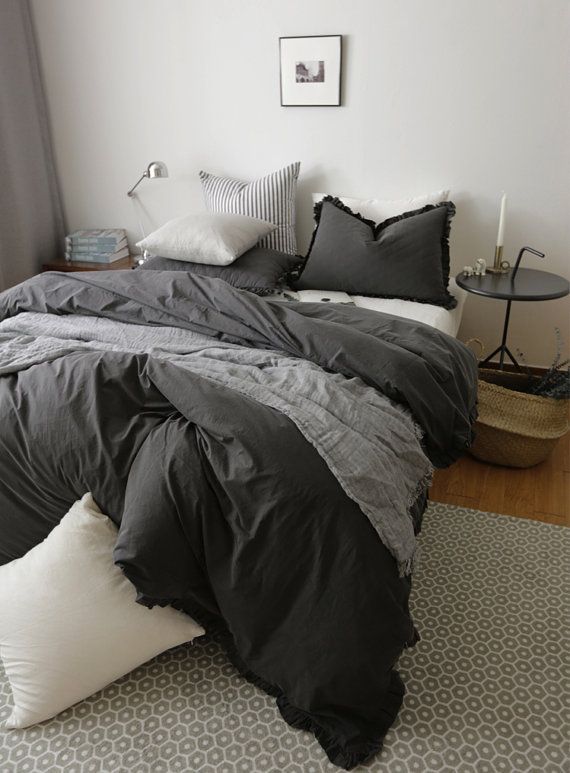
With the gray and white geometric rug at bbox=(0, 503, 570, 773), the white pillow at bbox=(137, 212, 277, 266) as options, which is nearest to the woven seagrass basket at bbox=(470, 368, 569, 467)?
the gray and white geometric rug at bbox=(0, 503, 570, 773)

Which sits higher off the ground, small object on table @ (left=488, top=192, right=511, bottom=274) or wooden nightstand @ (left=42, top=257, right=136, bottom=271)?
small object on table @ (left=488, top=192, right=511, bottom=274)

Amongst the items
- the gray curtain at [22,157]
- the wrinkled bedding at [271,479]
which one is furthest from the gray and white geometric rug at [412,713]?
the gray curtain at [22,157]

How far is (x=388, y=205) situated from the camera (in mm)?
2914

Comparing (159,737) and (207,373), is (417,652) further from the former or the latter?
(207,373)

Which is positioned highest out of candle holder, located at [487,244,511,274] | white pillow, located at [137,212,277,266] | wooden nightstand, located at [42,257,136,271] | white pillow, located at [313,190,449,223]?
white pillow, located at [313,190,449,223]

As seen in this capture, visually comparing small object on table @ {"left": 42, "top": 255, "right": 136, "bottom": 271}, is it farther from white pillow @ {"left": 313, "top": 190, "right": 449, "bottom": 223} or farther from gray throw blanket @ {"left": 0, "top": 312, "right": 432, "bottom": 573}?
gray throw blanket @ {"left": 0, "top": 312, "right": 432, "bottom": 573}

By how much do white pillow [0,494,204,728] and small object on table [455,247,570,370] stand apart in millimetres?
1769

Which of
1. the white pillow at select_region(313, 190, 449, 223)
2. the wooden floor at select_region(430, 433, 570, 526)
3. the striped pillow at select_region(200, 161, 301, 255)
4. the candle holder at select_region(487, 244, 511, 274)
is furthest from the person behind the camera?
the striped pillow at select_region(200, 161, 301, 255)

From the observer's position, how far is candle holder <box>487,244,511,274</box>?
2.72m

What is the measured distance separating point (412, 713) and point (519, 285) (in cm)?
176

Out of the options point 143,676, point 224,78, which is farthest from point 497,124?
point 143,676

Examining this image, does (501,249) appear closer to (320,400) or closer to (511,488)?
(511,488)

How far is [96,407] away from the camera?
1.52 metres

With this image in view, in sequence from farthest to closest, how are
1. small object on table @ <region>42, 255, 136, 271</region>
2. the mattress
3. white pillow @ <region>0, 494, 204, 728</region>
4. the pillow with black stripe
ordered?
small object on table @ <region>42, 255, 136, 271</region>, the pillow with black stripe, the mattress, white pillow @ <region>0, 494, 204, 728</region>
